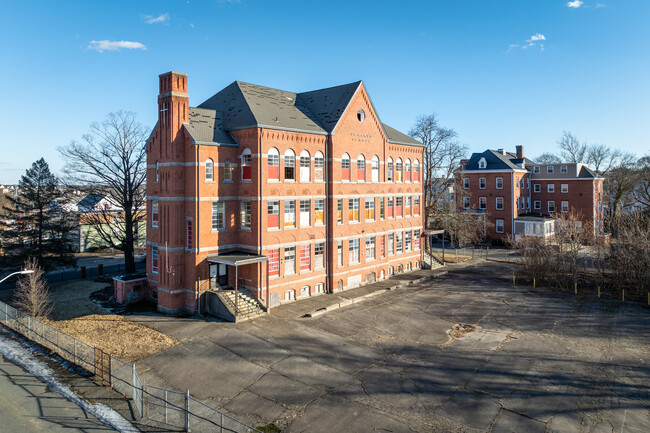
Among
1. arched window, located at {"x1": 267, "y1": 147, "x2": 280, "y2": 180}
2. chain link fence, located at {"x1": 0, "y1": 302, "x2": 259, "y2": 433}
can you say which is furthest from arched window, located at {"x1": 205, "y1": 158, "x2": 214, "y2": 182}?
chain link fence, located at {"x1": 0, "y1": 302, "x2": 259, "y2": 433}

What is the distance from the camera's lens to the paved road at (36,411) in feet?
47.1

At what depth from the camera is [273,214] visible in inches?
1114

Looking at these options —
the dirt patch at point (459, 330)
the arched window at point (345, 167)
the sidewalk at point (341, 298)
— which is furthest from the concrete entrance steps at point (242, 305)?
the arched window at point (345, 167)

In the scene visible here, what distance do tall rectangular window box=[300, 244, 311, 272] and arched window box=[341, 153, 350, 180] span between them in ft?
22.0

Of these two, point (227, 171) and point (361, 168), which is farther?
point (361, 168)

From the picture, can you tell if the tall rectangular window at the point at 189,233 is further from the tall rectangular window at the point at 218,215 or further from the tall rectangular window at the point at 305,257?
the tall rectangular window at the point at 305,257

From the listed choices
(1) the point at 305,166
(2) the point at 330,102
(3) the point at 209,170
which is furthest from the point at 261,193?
(2) the point at 330,102

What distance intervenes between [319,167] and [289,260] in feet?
24.7

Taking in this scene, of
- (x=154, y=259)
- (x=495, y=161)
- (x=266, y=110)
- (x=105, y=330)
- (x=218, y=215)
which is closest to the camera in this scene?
(x=105, y=330)

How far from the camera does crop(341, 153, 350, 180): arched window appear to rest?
33.1 meters

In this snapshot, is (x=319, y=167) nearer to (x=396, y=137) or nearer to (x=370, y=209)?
(x=370, y=209)

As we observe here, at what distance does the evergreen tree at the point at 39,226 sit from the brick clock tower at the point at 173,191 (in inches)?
778

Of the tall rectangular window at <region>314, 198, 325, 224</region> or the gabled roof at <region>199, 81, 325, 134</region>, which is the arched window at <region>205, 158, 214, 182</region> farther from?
the tall rectangular window at <region>314, 198, 325, 224</region>

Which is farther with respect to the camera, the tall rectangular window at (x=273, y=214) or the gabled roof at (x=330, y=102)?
the gabled roof at (x=330, y=102)
